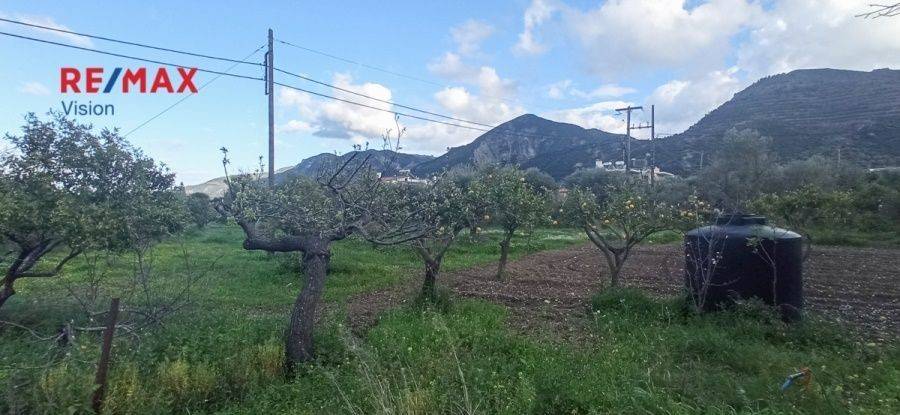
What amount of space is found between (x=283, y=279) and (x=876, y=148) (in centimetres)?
4822

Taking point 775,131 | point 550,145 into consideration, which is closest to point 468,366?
point 775,131

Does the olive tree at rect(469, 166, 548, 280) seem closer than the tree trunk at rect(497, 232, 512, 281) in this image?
Yes

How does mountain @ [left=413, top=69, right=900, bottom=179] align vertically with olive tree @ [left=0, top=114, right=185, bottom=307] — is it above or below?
above

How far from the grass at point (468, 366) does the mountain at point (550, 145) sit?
40801mm

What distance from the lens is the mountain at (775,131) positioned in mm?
42781

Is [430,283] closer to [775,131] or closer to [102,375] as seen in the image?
[102,375]

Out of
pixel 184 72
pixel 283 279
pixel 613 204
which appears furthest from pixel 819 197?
pixel 184 72

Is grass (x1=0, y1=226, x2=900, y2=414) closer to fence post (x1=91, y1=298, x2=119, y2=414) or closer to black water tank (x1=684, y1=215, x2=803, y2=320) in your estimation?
fence post (x1=91, y1=298, x2=119, y2=414)

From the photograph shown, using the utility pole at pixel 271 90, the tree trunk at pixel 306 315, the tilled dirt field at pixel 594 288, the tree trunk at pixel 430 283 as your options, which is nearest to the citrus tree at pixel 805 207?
the tilled dirt field at pixel 594 288

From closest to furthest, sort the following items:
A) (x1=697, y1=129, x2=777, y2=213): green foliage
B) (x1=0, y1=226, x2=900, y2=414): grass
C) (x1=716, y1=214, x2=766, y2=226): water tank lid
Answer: (x1=0, y1=226, x2=900, y2=414): grass
(x1=716, y1=214, x2=766, y2=226): water tank lid
(x1=697, y1=129, x2=777, y2=213): green foliage

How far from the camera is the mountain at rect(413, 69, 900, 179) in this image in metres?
42.8

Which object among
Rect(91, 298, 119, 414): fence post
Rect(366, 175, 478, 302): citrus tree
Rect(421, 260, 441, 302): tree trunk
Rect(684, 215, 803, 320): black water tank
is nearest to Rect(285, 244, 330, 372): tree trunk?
Rect(366, 175, 478, 302): citrus tree

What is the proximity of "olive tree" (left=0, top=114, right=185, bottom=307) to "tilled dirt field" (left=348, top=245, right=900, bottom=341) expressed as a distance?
4.03 meters

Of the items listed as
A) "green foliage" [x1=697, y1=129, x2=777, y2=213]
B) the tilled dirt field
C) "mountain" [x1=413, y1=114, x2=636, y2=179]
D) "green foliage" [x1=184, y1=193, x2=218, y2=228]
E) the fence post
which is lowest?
the tilled dirt field
